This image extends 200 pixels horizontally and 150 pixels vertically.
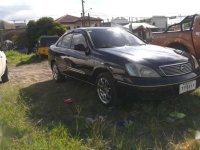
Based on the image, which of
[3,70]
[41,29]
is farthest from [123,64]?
[41,29]

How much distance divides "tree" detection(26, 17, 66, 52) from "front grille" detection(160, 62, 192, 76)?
24.5 meters

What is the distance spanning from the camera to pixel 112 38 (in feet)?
22.5

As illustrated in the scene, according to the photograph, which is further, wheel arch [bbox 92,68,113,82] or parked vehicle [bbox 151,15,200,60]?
parked vehicle [bbox 151,15,200,60]

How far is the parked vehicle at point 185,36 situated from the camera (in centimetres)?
949

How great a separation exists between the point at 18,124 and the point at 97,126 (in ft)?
4.00

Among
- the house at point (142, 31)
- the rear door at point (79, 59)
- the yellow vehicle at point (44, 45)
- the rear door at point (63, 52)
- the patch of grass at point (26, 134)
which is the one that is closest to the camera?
the patch of grass at point (26, 134)

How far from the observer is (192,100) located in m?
5.99

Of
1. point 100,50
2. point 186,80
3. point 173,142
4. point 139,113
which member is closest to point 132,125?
point 139,113

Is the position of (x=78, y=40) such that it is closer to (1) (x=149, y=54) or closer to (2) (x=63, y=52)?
(2) (x=63, y=52)

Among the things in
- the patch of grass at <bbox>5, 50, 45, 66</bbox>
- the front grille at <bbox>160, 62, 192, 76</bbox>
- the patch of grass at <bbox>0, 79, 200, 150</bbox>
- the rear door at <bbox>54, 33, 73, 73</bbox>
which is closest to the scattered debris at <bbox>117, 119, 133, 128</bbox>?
the patch of grass at <bbox>0, 79, 200, 150</bbox>

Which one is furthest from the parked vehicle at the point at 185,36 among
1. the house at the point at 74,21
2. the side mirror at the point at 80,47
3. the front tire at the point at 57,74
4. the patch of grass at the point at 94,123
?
the house at the point at 74,21

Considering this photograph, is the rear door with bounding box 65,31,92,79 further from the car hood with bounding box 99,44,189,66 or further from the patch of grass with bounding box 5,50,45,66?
the patch of grass with bounding box 5,50,45,66

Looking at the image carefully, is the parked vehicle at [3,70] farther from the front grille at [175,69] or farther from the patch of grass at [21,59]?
the patch of grass at [21,59]

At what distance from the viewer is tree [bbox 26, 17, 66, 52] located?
29516 millimetres
